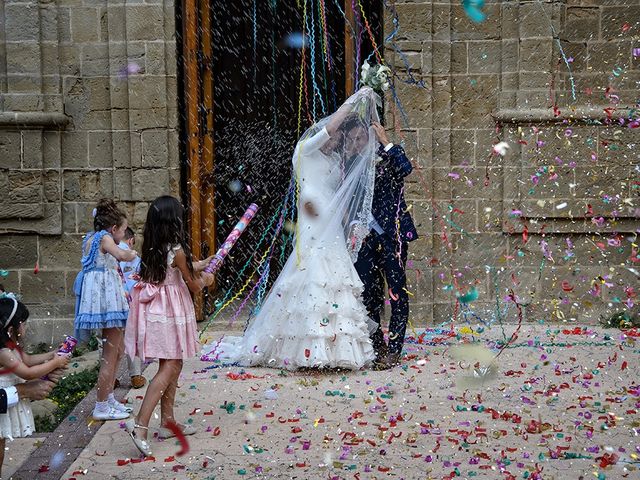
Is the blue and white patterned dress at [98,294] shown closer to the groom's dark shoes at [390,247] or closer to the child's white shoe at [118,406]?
the child's white shoe at [118,406]

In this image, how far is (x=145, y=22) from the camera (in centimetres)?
817

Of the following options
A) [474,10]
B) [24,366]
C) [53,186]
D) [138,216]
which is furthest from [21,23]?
[24,366]

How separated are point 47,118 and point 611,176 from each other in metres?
5.10

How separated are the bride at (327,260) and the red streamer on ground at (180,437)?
1514 mm

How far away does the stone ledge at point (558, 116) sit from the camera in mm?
8234

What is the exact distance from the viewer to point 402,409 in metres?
5.61

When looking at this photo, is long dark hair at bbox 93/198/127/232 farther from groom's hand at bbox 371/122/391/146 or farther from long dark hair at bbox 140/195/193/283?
groom's hand at bbox 371/122/391/146

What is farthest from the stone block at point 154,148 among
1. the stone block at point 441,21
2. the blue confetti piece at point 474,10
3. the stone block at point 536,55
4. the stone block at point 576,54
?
the stone block at point 576,54

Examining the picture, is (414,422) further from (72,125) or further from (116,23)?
(116,23)

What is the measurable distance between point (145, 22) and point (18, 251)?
237cm

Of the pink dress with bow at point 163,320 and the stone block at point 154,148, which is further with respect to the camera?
the stone block at point 154,148

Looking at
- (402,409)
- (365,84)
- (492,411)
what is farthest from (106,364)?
(365,84)

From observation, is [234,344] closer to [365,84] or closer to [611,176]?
[365,84]

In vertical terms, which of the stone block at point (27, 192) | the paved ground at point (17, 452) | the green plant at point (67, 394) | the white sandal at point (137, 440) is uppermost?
the stone block at point (27, 192)
